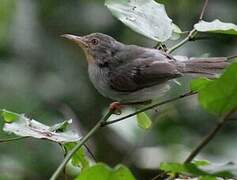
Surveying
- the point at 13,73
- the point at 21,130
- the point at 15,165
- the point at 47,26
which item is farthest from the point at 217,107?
the point at 47,26

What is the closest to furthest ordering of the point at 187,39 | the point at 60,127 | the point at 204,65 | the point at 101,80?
the point at 60,127
the point at 187,39
the point at 204,65
the point at 101,80

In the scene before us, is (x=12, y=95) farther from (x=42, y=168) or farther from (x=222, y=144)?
(x=222, y=144)

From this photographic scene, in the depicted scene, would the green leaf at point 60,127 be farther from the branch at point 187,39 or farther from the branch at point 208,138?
the branch at point 208,138

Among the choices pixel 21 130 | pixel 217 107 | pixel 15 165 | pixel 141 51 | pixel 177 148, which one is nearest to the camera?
pixel 217 107

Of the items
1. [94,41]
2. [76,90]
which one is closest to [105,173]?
[94,41]

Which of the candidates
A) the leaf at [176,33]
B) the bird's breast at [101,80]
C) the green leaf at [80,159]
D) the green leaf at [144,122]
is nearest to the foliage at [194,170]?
the green leaf at [80,159]

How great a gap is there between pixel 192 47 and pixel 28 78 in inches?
49.5

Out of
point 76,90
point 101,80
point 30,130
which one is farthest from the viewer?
point 76,90

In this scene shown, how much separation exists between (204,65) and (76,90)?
235 centimetres

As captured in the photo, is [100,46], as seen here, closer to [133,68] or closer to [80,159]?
[133,68]

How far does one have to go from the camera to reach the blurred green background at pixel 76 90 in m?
4.13

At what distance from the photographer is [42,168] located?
4.41m

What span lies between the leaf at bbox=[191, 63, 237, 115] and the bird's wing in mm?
1460

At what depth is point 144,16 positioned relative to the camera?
88.1 inches
